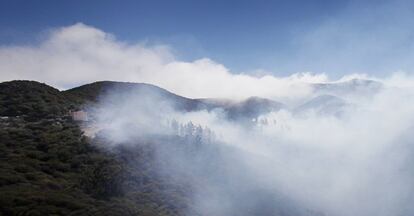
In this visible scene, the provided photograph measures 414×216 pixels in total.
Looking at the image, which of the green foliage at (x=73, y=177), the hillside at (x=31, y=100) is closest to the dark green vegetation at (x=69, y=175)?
the green foliage at (x=73, y=177)

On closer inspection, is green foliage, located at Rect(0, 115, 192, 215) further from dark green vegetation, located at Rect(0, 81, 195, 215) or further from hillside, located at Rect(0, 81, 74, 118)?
hillside, located at Rect(0, 81, 74, 118)

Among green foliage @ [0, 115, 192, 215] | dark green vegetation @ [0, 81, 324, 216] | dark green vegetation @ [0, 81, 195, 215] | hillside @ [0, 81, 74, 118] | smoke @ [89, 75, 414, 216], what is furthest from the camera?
hillside @ [0, 81, 74, 118]

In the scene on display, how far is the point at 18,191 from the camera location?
229 feet

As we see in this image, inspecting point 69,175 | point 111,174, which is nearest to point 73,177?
point 69,175

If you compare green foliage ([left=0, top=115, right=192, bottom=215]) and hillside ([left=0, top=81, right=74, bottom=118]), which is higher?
hillside ([left=0, top=81, right=74, bottom=118])

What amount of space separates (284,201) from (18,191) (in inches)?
2591

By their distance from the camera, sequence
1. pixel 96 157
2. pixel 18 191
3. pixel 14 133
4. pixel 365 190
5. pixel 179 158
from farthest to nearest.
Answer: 1. pixel 365 190
2. pixel 179 158
3. pixel 14 133
4. pixel 96 157
5. pixel 18 191

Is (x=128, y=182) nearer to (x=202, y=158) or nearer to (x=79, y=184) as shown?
(x=79, y=184)

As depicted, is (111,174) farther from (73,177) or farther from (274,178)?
(274,178)

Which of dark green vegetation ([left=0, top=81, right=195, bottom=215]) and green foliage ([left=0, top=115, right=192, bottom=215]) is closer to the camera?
green foliage ([left=0, top=115, right=192, bottom=215])

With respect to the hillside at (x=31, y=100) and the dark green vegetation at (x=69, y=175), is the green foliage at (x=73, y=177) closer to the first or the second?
the dark green vegetation at (x=69, y=175)

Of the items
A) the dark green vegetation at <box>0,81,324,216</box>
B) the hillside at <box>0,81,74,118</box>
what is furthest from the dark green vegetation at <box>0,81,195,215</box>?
the hillside at <box>0,81,74,118</box>

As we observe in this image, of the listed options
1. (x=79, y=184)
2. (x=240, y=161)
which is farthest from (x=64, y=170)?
(x=240, y=161)

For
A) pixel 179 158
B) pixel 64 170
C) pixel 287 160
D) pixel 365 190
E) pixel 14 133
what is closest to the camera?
pixel 64 170
